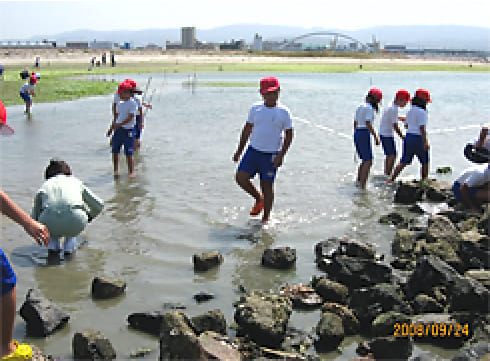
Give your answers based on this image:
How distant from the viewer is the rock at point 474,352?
4.14 metres

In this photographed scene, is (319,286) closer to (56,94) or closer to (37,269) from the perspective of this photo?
(37,269)

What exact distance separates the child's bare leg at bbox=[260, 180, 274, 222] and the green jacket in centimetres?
245

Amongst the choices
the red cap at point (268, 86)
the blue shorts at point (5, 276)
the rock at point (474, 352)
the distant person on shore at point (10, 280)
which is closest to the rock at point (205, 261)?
the red cap at point (268, 86)

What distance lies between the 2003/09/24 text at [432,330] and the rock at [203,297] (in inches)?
71.9

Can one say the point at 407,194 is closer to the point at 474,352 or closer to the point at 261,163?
the point at 261,163

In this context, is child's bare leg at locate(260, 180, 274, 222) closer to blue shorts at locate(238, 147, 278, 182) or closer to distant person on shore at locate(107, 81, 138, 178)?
blue shorts at locate(238, 147, 278, 182)

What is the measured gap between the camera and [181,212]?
8758 millimetres

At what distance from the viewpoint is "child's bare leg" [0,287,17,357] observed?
3.80 meters

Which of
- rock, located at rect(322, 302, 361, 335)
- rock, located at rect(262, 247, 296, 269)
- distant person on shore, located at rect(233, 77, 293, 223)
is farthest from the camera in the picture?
distant person on shore, located at rect(233, 77, 293, 223)

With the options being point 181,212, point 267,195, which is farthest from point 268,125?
point 181,212

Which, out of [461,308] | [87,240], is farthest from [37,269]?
[461,308]

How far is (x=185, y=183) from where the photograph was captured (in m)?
10.7

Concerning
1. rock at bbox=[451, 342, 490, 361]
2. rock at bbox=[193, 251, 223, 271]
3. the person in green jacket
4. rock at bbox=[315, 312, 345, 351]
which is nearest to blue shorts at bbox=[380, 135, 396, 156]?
rock at bbox=[193, 251, 223, 271]

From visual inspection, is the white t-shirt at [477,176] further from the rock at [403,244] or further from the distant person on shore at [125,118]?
the distant person on shore at [125,118]
